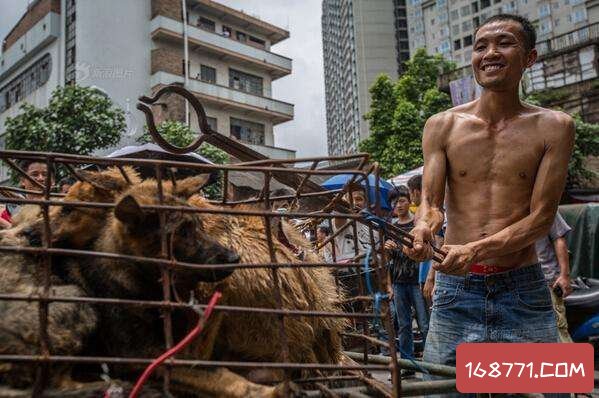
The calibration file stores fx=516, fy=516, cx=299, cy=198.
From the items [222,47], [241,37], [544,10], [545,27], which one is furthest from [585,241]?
[544,10]

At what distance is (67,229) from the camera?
2.02m

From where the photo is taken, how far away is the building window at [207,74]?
2709 cm

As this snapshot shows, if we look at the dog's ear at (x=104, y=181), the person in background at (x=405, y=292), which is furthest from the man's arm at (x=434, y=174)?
the person in background at (x=405, y=292)

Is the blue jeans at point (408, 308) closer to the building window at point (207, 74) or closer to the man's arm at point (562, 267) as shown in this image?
the man's arm at point (562, 267)

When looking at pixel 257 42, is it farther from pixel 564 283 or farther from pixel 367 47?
pixel 367 47

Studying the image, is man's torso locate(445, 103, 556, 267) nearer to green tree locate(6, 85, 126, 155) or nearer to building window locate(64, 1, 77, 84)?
green tree locate(6, 85, 126, 155)

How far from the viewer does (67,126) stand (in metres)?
14.1

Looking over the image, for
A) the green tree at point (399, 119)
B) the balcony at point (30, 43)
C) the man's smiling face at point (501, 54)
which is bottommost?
the man's smiling face at point (501, 54)

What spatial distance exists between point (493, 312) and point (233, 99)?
998 inches

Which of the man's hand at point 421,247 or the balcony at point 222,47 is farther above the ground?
the balcony at point 222,47

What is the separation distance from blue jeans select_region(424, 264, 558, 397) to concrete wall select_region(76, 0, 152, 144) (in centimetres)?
2289

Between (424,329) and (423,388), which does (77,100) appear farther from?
(423,388)

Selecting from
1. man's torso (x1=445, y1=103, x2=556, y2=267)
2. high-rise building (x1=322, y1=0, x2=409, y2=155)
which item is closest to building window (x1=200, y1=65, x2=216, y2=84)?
man's torso (x1=445, y1=103, x2=556, y2=267)

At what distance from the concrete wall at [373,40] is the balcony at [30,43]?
131 ft
